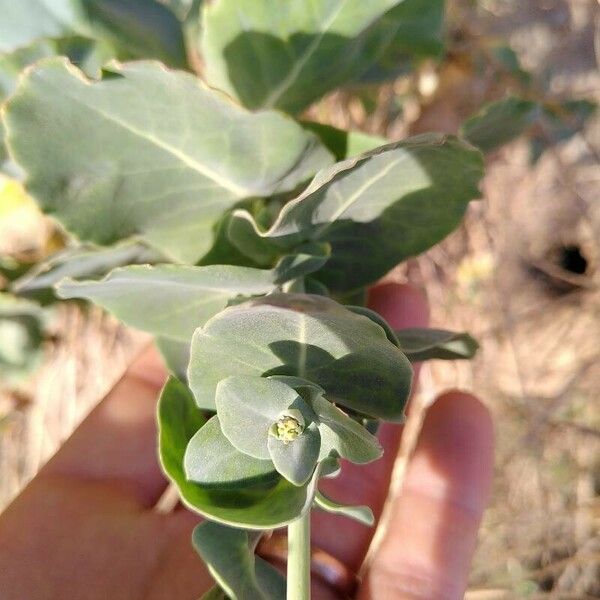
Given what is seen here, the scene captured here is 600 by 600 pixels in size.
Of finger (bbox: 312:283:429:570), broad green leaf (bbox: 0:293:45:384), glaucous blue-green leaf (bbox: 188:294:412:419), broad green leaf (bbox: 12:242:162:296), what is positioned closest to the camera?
glaucous blue-green leaf (bbox: 188:294:412:419)

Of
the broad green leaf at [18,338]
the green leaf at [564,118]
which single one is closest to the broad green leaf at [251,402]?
the broad green leaf at [18,338]

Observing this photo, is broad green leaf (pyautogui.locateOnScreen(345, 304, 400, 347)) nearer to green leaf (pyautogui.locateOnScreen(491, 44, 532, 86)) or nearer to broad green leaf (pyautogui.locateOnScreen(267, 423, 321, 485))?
broad green leaf (pyautogui.locateOnScreen(267, 423, 321, 485))

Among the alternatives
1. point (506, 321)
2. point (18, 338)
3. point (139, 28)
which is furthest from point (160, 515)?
point (506, 321)

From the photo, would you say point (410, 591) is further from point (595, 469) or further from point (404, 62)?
point (595, 469)

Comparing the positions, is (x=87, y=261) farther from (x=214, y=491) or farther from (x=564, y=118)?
(x=564, y=118)

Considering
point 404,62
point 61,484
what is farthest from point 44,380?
point 404,62

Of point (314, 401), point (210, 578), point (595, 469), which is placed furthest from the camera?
point (595, 469)

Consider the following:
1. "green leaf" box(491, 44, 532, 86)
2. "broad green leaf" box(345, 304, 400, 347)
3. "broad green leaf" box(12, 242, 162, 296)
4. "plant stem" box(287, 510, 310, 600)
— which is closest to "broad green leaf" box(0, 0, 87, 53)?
"broad green leaf" box(12, 242, 162, 296)
